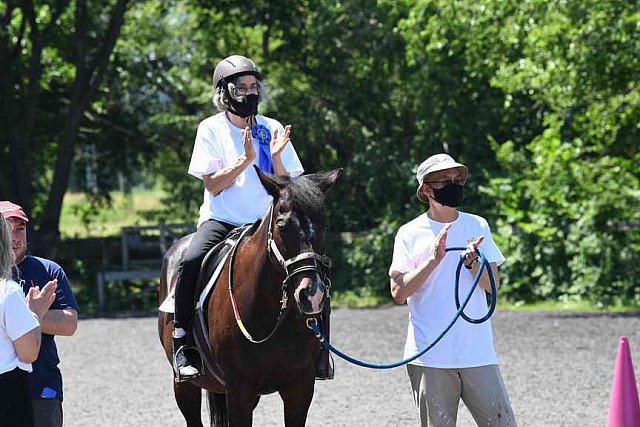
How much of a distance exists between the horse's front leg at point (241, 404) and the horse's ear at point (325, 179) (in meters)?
1.19

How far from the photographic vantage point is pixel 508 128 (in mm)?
21547

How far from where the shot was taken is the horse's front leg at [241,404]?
A: 615 cm

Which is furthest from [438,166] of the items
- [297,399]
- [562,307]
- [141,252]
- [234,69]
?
[141,252]

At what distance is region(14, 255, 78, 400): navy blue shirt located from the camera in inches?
213

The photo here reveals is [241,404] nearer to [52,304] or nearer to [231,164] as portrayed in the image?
[52,304]

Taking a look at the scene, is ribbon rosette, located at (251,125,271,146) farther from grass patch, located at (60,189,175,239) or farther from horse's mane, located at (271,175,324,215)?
grass patch, located at (60,189,175,239)

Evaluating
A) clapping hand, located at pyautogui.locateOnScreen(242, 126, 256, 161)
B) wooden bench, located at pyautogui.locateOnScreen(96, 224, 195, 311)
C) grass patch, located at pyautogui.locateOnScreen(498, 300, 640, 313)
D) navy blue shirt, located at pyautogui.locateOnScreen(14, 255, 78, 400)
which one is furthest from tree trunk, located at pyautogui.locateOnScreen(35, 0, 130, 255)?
navy blue shirt, located at pyautogui.locateOnScreen(14, 255, 78, 400)

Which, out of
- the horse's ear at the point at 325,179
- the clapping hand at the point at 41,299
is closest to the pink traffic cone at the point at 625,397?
the horse's ear at the point at 325,179

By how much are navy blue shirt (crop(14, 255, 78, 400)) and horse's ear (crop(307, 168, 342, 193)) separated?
4.38ft

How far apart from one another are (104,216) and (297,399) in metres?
25.1

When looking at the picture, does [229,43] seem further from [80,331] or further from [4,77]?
[80,331]

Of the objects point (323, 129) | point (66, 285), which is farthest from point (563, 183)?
point (66, 285)

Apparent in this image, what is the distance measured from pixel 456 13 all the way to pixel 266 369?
549 inches

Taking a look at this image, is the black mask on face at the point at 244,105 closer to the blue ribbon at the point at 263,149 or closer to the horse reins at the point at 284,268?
the blue ribbon at the point at 263,149
